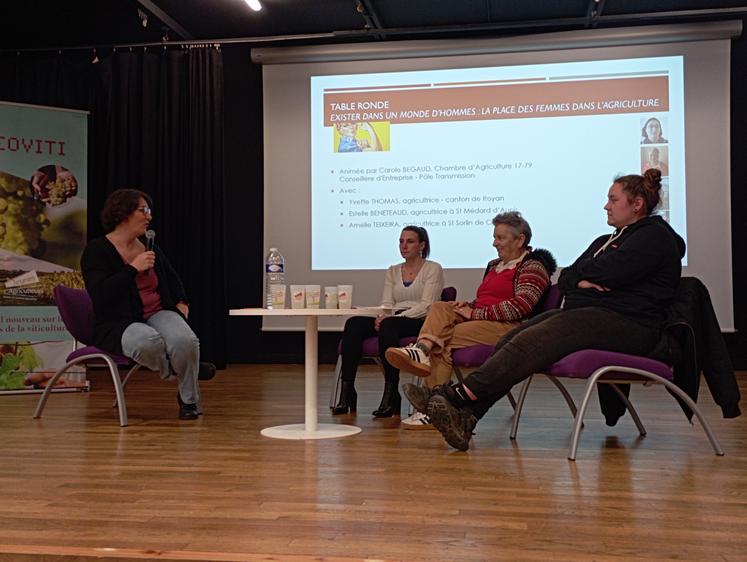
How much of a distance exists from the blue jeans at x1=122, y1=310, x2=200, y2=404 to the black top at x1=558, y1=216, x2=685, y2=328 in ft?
6.26

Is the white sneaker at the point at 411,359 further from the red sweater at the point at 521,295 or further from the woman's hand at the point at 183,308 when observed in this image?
the woman's hand at the point at 183,308

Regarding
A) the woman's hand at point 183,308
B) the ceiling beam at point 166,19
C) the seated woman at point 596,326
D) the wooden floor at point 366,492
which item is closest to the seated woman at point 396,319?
the wooden floor at point 366,492

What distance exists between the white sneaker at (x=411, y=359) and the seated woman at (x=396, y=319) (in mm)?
489

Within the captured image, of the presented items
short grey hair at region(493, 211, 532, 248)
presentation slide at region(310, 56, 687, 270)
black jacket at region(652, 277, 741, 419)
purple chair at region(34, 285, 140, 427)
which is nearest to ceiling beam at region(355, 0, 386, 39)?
presentation slide at region(310, 56, 687, 270)

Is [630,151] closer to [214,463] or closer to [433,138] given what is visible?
[433,138]

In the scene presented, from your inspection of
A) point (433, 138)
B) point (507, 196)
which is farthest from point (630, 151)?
point (433, 138)

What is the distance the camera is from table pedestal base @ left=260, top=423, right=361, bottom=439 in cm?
352

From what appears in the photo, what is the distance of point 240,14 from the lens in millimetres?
6926

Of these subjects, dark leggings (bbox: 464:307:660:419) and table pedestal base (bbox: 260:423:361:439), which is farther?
table pedestal base (bbox: 260:423:361:439)

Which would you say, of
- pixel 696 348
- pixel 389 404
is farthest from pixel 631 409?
pixel 389 404

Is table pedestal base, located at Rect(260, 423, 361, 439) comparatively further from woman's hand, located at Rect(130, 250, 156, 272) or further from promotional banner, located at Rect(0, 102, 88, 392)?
promotional banner, located at Rect(0, 102, 88, 392)

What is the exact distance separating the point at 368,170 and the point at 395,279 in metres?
2.56

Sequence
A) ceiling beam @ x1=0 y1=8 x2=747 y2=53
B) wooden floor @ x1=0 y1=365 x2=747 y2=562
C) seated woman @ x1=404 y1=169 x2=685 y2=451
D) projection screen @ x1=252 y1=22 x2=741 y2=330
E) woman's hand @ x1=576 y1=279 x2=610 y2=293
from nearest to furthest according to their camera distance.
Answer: wooden floor @ x1=0 y1=365 x2=747 y2=562, seated woman @ x1=404 y1=169 x2=685 y2=451, woman's hand @ x1=576 y1=279 x2=610 y2=293, projection screen @ x1=252 y1=22 x2=741 y2=330, ceiling beam @ x1=0 y1=8 x2=747 y2=53

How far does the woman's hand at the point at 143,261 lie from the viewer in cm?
395
